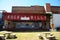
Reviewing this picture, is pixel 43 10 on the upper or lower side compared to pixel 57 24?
upper

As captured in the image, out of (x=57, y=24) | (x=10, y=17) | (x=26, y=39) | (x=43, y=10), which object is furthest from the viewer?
(x=43, y=10)

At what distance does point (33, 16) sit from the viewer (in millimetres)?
37031

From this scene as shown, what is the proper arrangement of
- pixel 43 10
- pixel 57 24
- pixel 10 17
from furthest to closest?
pixel 43 10
pixel 57 24
pixel 10 17

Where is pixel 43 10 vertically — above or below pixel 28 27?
above

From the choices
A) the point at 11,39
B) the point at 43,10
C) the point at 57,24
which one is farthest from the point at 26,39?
the point at 43,10

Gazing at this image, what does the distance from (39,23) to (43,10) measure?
11.2 m

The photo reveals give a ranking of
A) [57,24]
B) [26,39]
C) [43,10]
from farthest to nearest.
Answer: [43,10] → [57,24] → [26,39]

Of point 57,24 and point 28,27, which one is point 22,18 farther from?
point 57,24

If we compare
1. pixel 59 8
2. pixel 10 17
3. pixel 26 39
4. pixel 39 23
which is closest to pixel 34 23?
pixel 39 23

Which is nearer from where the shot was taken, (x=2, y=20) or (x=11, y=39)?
(x=11, y=39)

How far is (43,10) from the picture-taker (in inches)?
1884

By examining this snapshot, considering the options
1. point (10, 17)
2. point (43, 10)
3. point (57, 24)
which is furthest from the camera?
point (43, 10)

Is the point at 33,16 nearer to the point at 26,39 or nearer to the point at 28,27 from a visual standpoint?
the point at 28,27

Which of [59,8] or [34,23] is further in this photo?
[59,8]
